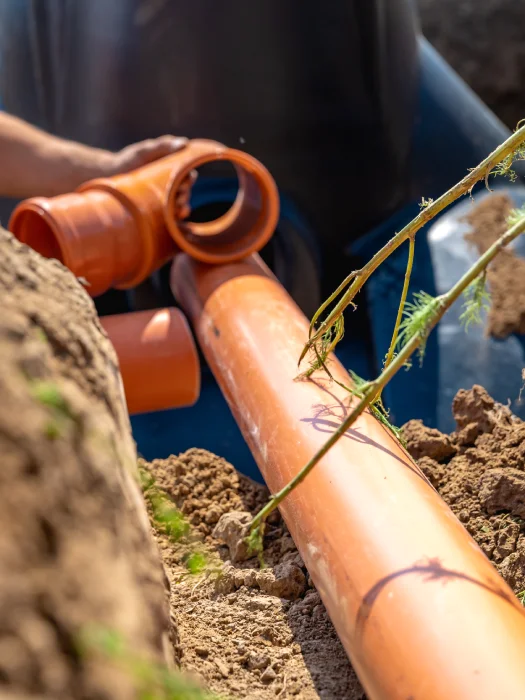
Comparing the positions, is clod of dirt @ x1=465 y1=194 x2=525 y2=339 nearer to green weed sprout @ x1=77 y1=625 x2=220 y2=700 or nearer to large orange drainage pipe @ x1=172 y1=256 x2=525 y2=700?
large orange drainage pipe @ x1=172 y1=256 x2=525 y2=700

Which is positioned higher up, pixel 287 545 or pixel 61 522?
pixel 61 522

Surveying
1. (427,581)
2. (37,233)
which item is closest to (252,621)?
(427,581)

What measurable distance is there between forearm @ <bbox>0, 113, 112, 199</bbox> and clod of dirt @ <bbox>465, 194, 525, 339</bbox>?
1.01 metres

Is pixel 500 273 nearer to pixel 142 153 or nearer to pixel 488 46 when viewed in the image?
pixel 142 153

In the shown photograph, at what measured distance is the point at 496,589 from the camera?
826 mm

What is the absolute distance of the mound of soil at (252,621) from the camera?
920 mm

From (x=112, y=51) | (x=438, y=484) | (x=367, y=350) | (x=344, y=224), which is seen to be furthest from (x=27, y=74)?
(x=438, y=484)

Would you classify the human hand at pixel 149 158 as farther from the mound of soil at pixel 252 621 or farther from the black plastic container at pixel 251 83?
the mound of soil at pixel 252 621

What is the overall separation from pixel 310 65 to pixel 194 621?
1.51 meters

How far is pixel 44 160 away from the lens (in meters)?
2.06

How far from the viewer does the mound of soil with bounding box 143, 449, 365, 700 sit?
92 cm

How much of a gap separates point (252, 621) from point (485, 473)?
0.42 metres

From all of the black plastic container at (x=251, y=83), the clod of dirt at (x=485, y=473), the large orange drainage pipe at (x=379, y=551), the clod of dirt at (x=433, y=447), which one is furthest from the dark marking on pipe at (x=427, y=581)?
the black plastic container at (x=251, y=83)

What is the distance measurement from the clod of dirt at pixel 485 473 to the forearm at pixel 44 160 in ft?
3.56
